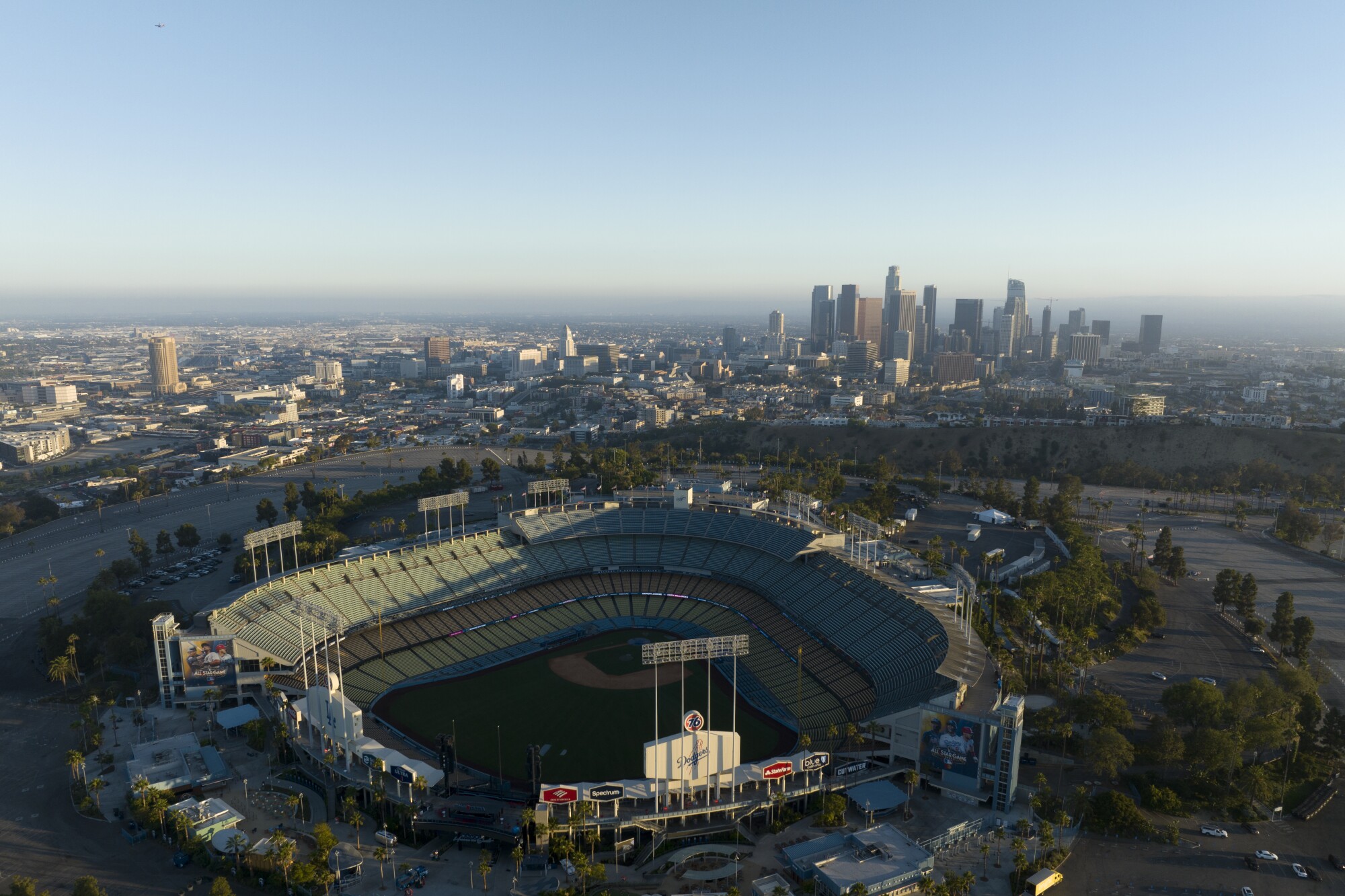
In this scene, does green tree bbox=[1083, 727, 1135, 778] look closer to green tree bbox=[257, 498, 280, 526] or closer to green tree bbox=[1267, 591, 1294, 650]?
green tree bbox=[1267, 591, 1294, 650]

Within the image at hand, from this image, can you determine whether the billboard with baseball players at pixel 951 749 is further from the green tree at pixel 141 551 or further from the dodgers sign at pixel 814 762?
the green tree at pixel 141 551

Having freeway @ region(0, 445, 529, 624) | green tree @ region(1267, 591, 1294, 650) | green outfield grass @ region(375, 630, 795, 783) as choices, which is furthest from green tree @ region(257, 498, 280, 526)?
green tree @ region(1267, 591, 1294, 650)

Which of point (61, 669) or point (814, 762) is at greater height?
point (814, 762)

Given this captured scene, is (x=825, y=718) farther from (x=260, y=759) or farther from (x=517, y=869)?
(x=260, y=759)

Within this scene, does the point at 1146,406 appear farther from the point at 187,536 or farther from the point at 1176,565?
the point at 187,536

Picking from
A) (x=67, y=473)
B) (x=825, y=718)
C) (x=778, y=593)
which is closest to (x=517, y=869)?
(x=825, y=718)

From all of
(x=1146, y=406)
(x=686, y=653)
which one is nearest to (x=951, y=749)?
(x=686, y=653)

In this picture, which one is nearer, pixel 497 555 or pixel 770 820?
pixel 770 820
